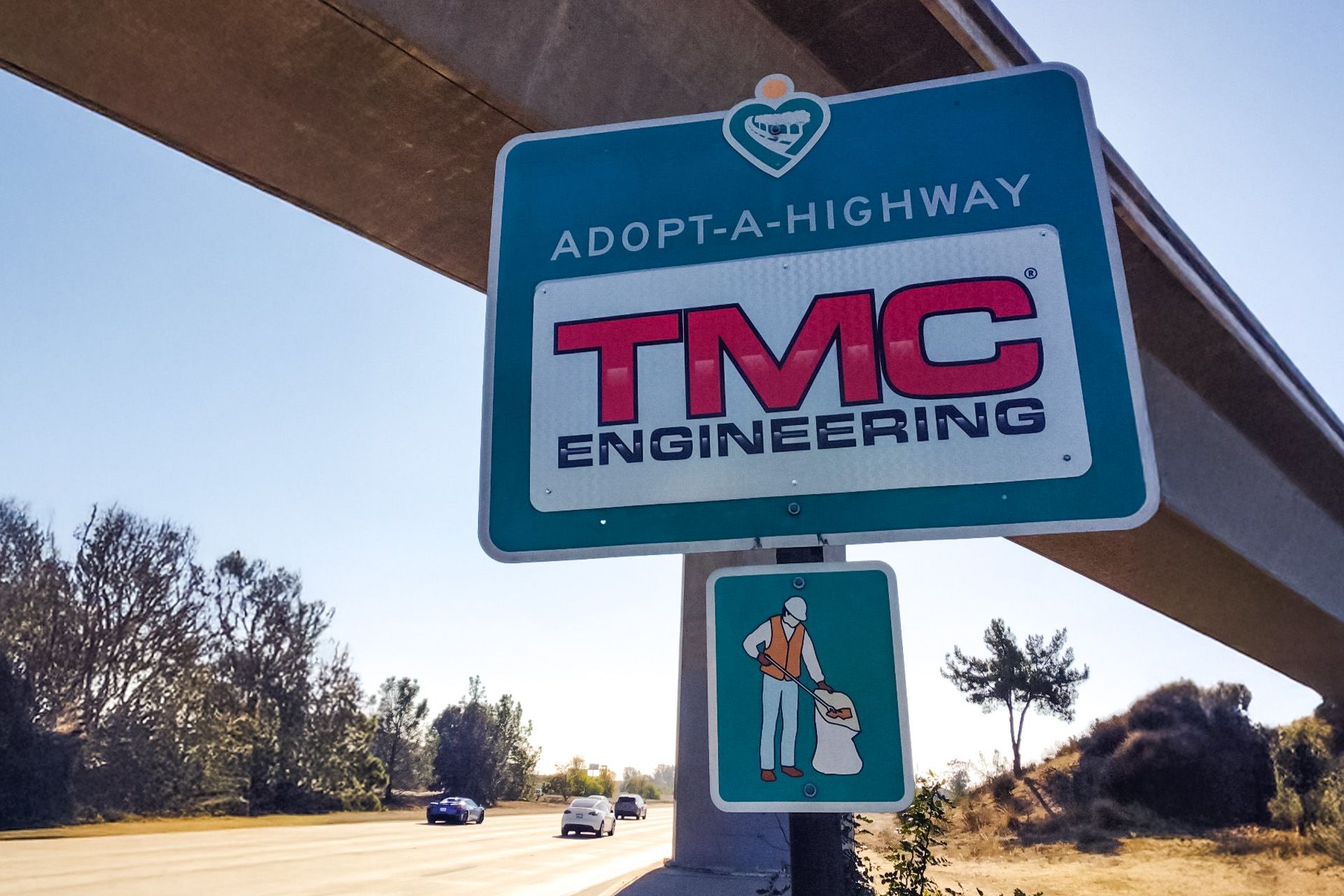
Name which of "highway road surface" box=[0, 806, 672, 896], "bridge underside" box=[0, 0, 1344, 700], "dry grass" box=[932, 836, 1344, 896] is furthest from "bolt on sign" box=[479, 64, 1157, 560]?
"dry grass" box=[932, 836, 1344, 896]

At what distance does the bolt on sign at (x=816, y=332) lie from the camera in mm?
1728

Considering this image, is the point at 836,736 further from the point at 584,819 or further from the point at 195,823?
the point at 195,823

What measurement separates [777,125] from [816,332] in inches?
26.2

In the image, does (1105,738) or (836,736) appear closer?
(836,736)

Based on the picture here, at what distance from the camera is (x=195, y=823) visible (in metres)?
33.5

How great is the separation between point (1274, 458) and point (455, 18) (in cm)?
1243

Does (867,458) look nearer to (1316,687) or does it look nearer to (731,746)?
(731,746)

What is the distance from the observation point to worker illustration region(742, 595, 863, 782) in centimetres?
152

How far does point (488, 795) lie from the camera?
67.6 metres

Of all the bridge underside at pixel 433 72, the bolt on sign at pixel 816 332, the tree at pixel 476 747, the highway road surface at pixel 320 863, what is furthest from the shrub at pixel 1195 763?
the tree at pixel 476 747

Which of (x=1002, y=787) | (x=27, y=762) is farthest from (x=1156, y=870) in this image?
(x=27, y=762)

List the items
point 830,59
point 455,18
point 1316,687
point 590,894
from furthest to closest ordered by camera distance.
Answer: point 1316,687
point 590,894
point 830,59
point 455,18

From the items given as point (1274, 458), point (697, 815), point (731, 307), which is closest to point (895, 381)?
point (731, 307)

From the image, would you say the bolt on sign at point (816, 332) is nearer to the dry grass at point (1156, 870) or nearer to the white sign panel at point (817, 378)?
the white sign panel at point (817, 378)
